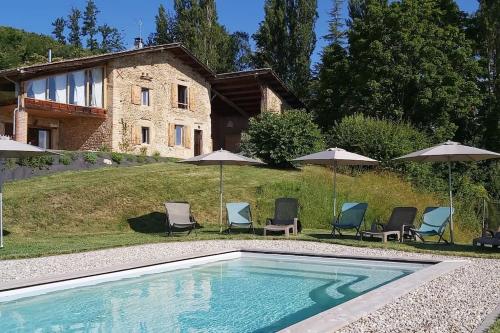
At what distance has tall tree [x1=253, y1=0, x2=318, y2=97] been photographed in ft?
127

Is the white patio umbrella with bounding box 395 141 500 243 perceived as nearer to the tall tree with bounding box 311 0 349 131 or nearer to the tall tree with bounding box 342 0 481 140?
the tall tree with bounding box 342 0 481 140

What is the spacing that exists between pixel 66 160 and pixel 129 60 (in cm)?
824

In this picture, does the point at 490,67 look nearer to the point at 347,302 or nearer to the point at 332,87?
the point at 332,87

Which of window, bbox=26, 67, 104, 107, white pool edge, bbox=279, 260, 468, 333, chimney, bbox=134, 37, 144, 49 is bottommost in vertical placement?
white pool edge, bbox=279, 260, 468, 333

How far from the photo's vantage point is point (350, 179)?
18391 mm

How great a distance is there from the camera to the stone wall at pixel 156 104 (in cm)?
2567

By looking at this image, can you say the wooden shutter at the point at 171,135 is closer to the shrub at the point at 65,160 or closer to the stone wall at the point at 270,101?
the stone wall at the point at 270,101

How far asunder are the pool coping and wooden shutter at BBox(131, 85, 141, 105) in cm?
1790

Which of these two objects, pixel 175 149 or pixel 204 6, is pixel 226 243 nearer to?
pixel 175 149

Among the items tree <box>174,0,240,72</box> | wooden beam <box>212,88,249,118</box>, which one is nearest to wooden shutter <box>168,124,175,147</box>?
wooden beam <box>212,88,249,118</box>

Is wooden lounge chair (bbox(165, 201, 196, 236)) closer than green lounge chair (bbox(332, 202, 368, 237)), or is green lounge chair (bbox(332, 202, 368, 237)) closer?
green lounge chair (bbox(332, 202, 368, 237))

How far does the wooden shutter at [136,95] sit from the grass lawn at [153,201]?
8.08 m

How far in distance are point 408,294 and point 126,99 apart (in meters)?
22.4

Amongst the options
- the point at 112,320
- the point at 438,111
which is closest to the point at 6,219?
the point at 112,320
